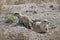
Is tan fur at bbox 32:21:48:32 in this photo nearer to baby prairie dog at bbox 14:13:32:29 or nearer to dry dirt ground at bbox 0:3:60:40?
dry dirt ground at bbox 0:3:60:40

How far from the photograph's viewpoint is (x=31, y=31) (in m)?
7.90

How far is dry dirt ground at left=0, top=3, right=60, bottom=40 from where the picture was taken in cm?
685

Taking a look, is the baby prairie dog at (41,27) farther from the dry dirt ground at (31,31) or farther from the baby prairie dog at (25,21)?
the baby prairie dog at (25,21)

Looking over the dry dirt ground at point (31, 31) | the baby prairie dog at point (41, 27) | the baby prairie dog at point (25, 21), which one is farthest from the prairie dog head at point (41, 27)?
the baby prairie dog at point (25, 21)

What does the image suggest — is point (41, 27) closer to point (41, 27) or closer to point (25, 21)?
point (41, 27)

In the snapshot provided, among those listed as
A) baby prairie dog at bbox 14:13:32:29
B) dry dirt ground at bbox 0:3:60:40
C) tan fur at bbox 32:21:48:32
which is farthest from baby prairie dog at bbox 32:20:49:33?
baby prairie dog at bbox 14:13:32:29

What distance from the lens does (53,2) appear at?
1230 cm

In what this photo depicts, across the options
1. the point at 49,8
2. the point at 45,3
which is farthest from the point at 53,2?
the point at 49,8

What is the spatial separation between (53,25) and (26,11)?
7.46 ft

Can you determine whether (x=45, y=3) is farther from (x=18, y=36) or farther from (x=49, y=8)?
(x=18, y=36)

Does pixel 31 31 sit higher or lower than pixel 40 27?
lower

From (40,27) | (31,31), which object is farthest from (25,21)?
(40,27)

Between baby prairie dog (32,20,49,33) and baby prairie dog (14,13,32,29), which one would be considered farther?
baby prairie dog (14,13,32,29)

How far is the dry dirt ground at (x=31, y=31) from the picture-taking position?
22.5 ft
